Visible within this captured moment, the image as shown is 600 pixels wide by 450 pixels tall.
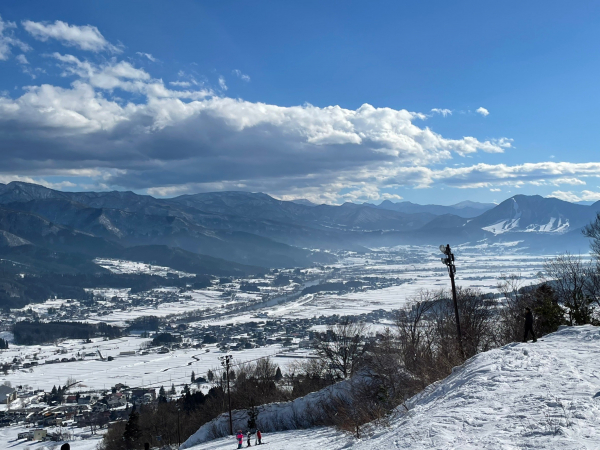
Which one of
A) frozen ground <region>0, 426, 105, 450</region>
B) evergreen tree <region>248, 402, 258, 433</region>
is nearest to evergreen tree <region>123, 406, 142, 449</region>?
frozen ground <region>0, 426, 105, 450</region>

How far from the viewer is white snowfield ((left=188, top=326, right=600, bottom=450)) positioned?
871cm

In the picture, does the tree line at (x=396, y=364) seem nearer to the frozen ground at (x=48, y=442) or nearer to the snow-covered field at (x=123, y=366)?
the frozen ground at (x=48, y=442)

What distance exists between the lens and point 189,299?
625ft

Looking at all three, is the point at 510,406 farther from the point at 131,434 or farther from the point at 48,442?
the point at 48,442

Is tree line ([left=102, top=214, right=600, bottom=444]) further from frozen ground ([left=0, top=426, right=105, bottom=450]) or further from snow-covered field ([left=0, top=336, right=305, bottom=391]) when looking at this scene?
snow-covered field ([left=0, top=336, right=305, bottom=391])

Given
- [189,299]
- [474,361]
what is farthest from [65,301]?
[474,361]

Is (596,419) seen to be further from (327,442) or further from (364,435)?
(327,442)

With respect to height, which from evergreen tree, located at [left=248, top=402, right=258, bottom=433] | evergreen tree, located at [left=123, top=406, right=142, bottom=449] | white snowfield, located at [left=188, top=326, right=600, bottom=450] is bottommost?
evergreen tree, located at [left=123, top=406, right=142, bottom=449]

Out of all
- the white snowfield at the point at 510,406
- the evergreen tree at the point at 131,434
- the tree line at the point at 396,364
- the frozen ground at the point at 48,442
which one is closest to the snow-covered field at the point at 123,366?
the frozen ground at the point at 48,442

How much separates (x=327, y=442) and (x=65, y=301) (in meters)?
200

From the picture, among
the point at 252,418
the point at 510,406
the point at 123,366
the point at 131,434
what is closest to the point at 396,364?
the point at 252,418

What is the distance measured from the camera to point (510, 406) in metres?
10.5

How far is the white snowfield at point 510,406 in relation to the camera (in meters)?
8.71

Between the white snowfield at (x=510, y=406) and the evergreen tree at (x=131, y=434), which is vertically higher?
the white snowfield at (x=510, y=406)
